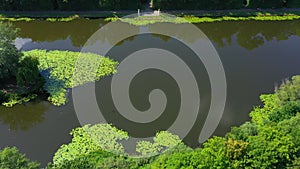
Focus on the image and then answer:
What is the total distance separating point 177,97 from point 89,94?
6.65 m

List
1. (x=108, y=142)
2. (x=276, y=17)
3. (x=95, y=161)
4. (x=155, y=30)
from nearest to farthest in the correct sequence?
1. (x=95, y=161)
2. (x=108, y=142)
3. (x=155, y=30)
4. (x=276, y=17)

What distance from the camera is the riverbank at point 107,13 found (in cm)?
3853

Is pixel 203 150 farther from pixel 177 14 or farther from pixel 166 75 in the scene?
pixel 177 14

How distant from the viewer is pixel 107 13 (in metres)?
39.4

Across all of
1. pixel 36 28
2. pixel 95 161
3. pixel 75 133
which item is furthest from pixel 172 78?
pixel 36 28

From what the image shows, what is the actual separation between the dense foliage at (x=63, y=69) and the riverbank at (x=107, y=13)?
7090 millimetres

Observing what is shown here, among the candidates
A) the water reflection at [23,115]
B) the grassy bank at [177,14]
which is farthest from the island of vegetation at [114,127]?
the water reflection at [23,115]

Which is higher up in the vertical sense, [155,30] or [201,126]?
[155,30]

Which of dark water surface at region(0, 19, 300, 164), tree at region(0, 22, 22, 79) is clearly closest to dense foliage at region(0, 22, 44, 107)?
tree at region(0, 22, 22, 79)

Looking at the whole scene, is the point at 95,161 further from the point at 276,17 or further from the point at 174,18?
the point at 276,17

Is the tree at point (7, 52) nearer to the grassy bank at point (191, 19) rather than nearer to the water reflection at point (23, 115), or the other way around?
the water reflection at point (23, 115)

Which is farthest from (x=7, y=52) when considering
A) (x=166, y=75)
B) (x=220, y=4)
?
(x=220, y=4)

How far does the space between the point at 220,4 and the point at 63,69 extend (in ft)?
61.4

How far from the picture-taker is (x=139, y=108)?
2739 cm
